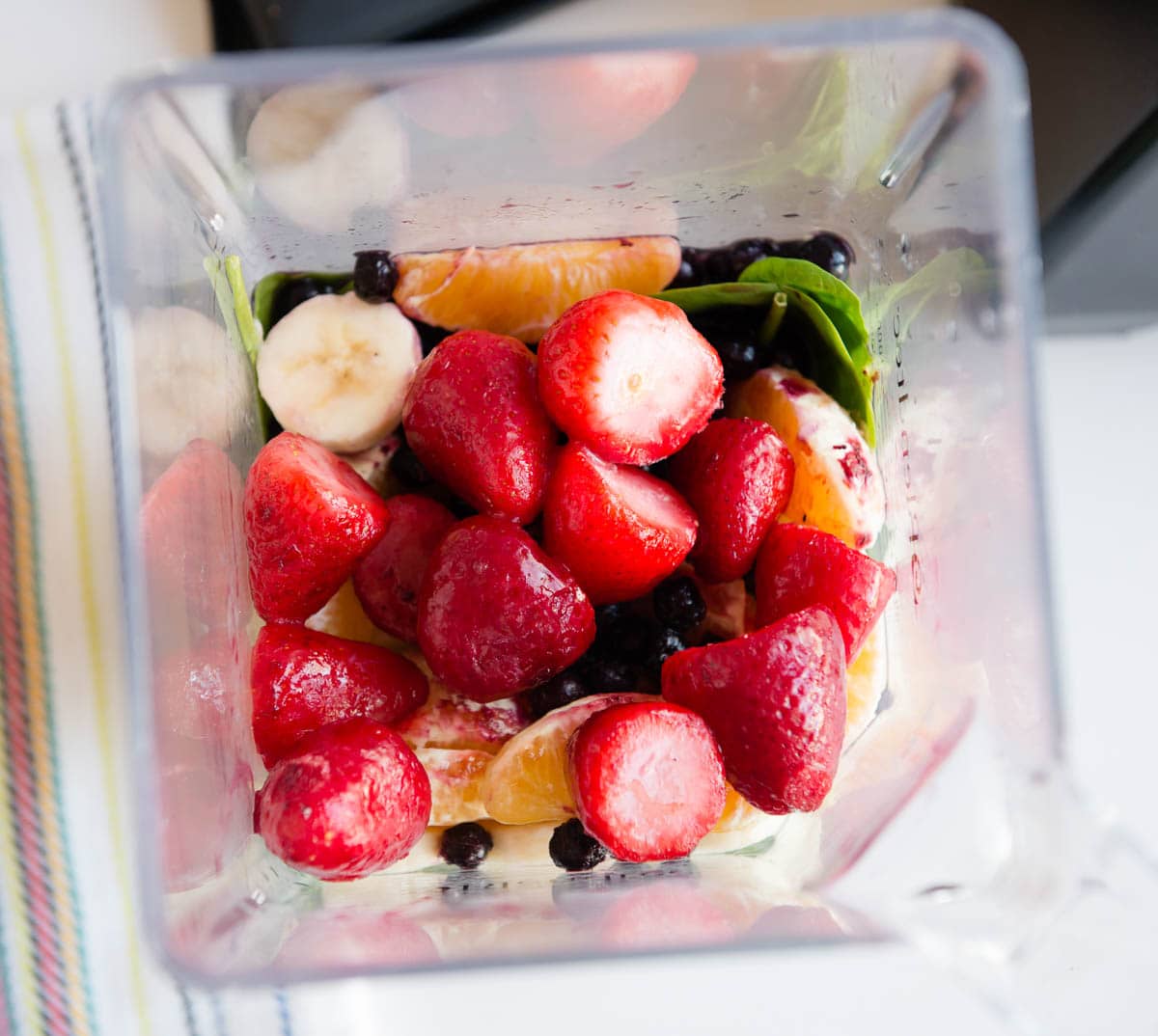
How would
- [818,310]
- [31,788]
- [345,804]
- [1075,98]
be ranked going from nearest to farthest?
[345,804], [818,310], [1075,98], [31,788]

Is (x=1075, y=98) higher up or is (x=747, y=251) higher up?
(x=1075, y=98)

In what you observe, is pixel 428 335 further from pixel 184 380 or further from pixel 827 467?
pixel 827 467

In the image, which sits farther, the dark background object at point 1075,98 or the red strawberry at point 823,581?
the dark background object at point 1075,98

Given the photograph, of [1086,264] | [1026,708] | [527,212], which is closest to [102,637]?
[527,212]

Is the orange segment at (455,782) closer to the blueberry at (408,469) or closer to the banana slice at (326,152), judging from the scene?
the blueberry at (408,469)

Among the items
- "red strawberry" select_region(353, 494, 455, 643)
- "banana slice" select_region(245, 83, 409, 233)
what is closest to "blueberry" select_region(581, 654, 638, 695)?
"red strawberry" select_region(353, 494, 455, 643)

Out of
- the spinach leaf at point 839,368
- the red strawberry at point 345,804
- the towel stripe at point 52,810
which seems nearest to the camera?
the red strawberry at point 345,804

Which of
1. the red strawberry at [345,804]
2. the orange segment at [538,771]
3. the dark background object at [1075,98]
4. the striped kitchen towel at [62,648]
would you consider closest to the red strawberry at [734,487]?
the orange segment at [538,771]

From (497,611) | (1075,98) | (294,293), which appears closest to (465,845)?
(497,611)
